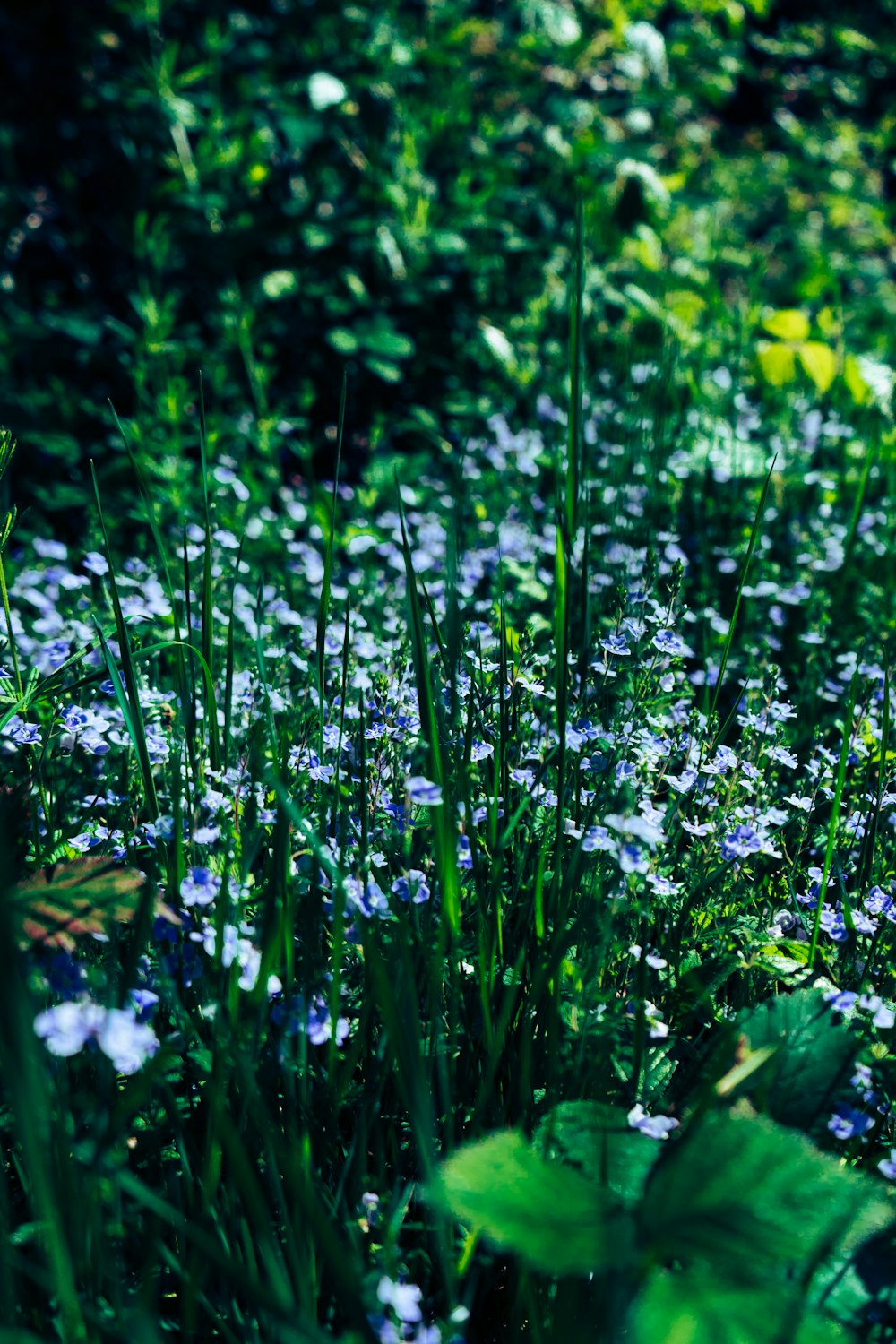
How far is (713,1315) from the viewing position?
3.27ft

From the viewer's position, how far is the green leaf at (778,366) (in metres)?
4.19

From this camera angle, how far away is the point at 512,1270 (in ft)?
4.58

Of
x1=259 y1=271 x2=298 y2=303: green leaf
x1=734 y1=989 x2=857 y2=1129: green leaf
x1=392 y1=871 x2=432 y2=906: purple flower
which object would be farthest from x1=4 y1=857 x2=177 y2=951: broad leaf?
x1=259 y1=271 x2=298 y2=303: green leaf

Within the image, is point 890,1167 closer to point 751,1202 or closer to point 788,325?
point 751,1202

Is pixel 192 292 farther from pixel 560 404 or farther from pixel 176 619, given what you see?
pixel 176 619

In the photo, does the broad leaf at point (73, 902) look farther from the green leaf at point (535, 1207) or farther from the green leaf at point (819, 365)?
the green leaf at point (819, 365)

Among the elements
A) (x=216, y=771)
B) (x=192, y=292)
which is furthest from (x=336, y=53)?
(x=216, y=771)

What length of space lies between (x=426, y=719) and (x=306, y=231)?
10.2 feet

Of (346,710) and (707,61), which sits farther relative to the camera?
(707,61)

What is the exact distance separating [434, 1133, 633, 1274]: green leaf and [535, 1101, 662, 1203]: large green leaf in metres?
0.11

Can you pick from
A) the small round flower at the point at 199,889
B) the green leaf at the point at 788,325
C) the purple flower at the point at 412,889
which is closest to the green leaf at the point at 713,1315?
the purple flower at the point at 412,889

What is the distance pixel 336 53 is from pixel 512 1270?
4705 millimetres

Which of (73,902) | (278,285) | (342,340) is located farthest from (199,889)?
(278,285)

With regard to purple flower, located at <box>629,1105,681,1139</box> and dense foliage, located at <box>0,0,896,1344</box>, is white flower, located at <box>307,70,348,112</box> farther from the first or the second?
purple flower, located at <box>629,1105,681,1139</box>
